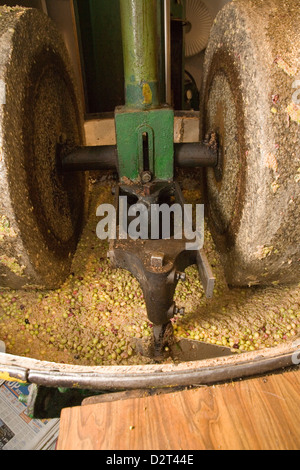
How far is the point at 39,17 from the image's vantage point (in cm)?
202

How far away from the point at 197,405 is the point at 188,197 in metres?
2.08

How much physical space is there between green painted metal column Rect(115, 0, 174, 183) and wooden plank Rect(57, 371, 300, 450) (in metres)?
1.28

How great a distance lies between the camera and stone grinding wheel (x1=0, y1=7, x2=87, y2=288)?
1.65m

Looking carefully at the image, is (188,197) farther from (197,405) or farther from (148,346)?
(197,405)

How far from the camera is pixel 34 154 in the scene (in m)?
1.92

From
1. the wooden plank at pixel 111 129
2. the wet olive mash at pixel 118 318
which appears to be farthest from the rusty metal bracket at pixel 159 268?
the wooden plank at pixel 111 129

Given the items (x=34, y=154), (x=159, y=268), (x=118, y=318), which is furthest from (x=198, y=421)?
(x=34, y=154)

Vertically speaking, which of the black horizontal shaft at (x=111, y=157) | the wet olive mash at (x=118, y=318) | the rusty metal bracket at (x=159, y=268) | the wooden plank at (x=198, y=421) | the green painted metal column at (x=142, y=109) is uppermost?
the green painted metal column at (x=142, y=109)

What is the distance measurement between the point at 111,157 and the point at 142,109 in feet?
1.25

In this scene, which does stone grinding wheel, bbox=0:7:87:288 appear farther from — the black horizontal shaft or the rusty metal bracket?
the rusty metal bracket

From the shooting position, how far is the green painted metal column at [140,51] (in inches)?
73.2

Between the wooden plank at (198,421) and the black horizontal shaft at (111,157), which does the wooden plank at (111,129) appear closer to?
the black horizontal shaft at (111,157)

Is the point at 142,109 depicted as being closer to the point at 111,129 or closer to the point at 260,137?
the point at 260,137

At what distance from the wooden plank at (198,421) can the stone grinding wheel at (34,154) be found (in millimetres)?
876
